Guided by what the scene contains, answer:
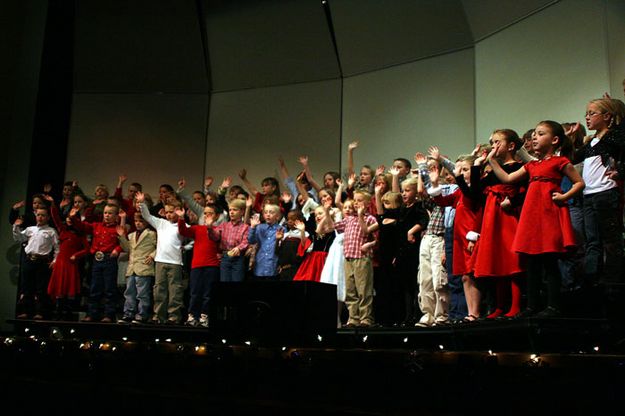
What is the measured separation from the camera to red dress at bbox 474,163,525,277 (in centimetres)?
461

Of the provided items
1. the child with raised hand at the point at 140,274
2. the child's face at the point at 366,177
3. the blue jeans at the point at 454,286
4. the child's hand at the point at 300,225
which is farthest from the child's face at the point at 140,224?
the blue jeans at the point at 454,286

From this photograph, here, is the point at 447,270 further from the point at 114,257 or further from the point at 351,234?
the point at 114,257

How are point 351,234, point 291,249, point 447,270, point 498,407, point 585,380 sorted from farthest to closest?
point 291,249 → point 351,234 → point 447,270 → point 498,407 → point 585,380

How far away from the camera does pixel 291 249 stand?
7.27 metres

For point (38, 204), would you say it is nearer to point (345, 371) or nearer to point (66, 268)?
point (66, 268)

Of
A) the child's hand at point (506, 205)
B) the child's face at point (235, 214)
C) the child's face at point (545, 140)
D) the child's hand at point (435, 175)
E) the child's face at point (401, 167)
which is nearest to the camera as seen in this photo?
the child's face at point (545, 140)

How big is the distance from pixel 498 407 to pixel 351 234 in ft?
10.5

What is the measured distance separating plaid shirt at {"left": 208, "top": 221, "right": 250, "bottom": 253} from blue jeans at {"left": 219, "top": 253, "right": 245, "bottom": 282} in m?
0.15

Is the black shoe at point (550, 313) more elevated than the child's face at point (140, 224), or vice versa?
the child's face at point (140, 224)

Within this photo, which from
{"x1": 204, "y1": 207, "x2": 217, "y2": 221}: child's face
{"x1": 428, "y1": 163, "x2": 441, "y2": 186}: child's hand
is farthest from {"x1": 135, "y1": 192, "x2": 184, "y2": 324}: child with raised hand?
{"x1": 428, "y1": 163, "x2": 441, "y2": 186}: child's hand

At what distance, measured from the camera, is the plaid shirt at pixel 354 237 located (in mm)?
6246

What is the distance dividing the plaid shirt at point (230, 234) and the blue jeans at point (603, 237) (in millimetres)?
3628

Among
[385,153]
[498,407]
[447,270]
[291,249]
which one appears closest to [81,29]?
[385,153]

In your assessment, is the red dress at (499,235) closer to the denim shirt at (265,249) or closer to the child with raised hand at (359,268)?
the child with raised hand at (359,268)
